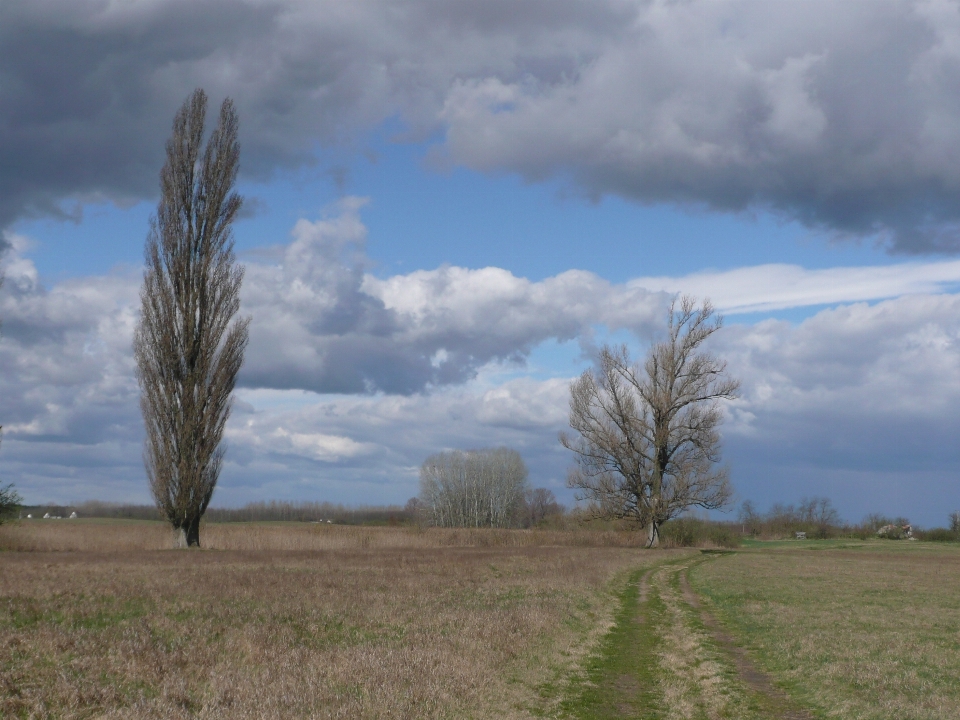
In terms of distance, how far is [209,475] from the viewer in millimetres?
40156

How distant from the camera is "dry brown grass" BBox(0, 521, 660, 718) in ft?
29.3

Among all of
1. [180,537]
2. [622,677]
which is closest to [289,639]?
[622,677]

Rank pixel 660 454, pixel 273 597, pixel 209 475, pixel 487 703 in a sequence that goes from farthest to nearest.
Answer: pixel 660 454, pixel 209 475, pixel 273 597, pixel 487 703

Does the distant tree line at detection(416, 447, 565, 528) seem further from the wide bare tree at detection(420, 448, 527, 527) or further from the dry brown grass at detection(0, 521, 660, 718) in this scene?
the dry brown grass at detection(0, 521, 660, 718)

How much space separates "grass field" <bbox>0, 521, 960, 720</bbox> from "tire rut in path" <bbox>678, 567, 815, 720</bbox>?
0.19 feet

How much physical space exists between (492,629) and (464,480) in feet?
306

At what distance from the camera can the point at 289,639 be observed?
12.6 m

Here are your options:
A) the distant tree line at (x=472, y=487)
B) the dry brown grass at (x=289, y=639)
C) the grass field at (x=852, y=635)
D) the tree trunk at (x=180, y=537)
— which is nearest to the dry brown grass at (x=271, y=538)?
the tree trunk at (x=180, y=537)

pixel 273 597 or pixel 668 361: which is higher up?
pixel 668 361

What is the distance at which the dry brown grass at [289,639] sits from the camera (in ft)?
29.3

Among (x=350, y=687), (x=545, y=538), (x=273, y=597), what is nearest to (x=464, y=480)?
(x=545, y=538)

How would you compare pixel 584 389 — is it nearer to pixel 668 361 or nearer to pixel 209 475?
pixel 668 361

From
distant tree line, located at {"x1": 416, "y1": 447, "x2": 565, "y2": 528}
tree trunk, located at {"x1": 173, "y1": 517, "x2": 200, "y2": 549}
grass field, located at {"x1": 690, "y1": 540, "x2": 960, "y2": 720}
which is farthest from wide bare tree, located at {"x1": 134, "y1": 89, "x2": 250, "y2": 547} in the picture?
distant tree line, located at {"x1": 416, "y1": 447, "x2": 565, "y2": 528}

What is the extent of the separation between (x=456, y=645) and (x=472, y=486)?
9447cm
